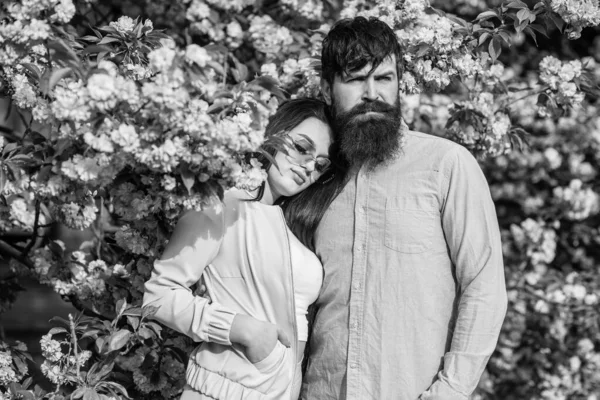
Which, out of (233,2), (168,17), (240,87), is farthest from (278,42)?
(240,87)

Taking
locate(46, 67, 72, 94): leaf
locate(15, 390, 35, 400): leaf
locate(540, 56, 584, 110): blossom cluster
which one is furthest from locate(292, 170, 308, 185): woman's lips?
locate(540, 56, 584, 110): blossom cluster

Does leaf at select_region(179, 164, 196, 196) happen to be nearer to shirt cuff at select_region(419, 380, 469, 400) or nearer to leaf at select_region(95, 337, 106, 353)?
leaf at select_region(95, 337, 106, 353)

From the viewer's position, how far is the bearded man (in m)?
2.61

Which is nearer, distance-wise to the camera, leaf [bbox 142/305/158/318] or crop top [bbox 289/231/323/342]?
leaf [bbox 142/305/158/318]

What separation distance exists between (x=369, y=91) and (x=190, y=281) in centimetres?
81

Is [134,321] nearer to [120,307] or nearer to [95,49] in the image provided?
[120,307]

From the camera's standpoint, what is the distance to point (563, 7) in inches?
123

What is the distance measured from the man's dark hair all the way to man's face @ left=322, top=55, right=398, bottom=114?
20 millimetres

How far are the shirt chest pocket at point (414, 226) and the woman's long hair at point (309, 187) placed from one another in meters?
0.26

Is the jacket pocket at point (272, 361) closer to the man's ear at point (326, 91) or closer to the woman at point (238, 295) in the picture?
the woman at point (238, 295)

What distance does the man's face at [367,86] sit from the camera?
277 centimetres

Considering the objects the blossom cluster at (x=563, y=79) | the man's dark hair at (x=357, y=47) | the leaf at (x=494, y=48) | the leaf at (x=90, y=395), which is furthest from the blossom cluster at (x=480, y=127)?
the leaf at (x=90, y=395)

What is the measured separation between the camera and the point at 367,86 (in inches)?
109

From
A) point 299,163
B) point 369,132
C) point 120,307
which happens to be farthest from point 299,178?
point 120,307
